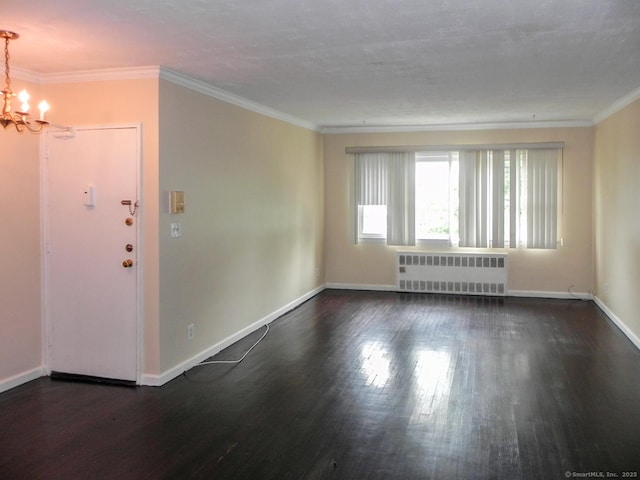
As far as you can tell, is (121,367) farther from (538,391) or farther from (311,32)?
(538,391)

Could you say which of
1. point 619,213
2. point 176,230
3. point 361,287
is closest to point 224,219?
point 176,230

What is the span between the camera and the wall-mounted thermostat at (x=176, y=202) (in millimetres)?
4250

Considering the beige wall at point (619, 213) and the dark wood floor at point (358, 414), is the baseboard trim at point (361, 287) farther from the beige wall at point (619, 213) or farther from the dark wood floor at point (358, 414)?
the beige wall at point (619, 213)

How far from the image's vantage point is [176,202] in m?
4.29

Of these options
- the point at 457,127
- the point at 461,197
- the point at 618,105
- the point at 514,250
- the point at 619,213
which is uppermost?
the point at 457,127

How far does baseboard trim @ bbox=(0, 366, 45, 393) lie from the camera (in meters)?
4.04

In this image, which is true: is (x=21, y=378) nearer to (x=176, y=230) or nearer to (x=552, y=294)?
(x=176, y=230)

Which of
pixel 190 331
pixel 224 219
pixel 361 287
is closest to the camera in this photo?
pixel 190 331

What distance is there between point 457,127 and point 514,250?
1897mm

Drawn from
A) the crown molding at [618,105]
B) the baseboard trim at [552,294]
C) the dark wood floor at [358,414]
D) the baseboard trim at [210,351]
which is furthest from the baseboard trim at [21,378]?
the baseboard trim at [552,294]

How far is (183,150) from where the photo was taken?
14.5ft

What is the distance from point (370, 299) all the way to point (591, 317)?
273cm

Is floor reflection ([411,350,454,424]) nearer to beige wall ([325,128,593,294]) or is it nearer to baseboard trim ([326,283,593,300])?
baseboard trim ([326,283,593,300])

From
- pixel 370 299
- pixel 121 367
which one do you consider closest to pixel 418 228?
pixel 370 299
